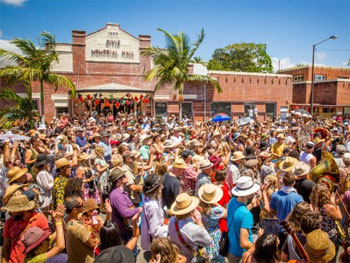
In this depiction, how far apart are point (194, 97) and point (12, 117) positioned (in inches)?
518

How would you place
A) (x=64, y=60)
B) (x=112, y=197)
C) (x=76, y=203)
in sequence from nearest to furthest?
(x=76, y=203) → (x=112, y=197) → (x=64, y=60)

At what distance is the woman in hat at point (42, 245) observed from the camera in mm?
2682

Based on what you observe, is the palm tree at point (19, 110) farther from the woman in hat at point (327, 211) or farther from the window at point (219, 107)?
the window at point (219, 107)

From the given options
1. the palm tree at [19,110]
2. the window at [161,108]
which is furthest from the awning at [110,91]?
the palm tree at [19,110]

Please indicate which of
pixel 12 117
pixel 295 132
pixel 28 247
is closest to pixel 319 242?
pixel 28 247

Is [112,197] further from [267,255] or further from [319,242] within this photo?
[319,242]

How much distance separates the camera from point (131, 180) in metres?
4.69

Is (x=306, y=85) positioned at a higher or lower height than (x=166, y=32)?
lower

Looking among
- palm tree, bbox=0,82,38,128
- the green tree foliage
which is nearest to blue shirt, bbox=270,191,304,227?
palm tree, bbox=0,82,38,128

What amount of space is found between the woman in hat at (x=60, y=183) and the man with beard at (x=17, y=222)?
1.33 meters

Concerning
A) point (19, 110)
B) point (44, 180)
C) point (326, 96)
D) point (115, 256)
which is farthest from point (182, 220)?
point (326, 96)

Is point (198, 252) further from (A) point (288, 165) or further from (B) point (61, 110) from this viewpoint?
(B) point (61, 110)

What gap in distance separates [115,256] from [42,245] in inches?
41.0

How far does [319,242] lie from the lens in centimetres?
233
